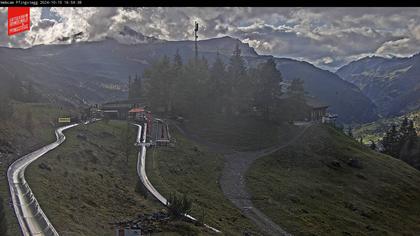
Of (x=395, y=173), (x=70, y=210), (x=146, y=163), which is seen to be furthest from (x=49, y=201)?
(x=395, y=173)

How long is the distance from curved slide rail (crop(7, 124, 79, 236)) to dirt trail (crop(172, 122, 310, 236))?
2071 centimetres

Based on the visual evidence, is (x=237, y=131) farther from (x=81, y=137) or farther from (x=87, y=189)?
(x=87, y=189)

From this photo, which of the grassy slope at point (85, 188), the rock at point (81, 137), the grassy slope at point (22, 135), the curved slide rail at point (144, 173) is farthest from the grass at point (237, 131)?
the grassy slope at point (22, 135)

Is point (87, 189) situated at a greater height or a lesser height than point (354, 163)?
greater

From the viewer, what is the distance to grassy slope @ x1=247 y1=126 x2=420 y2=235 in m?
45.0

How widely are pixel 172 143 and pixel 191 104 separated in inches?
845

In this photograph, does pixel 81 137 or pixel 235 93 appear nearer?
pixel 81 137

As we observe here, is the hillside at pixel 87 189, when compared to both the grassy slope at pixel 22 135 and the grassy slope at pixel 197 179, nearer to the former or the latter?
the grassy slope at pixel 22 135

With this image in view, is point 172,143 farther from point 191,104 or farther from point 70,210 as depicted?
point 70,210

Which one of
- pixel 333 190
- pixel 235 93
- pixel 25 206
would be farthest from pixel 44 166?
pixel 235 93

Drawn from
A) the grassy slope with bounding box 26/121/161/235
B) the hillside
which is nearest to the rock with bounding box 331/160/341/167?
the grassy slope with bounding box 26/121/161/235

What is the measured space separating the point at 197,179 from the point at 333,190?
67.3 ft

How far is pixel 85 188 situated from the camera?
33062 mm

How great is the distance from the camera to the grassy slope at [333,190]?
→ 44969 millimetres
